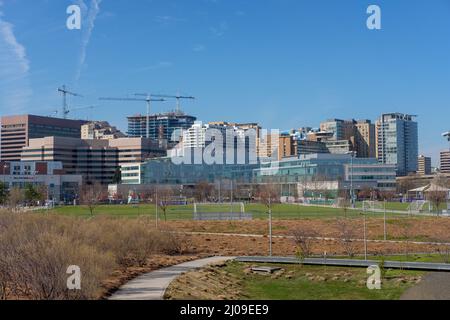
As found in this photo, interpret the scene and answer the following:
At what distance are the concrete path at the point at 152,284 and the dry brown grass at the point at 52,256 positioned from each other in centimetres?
83

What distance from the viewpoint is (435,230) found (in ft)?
153

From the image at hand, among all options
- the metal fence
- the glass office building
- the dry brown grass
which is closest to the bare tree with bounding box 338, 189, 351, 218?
the metal fence

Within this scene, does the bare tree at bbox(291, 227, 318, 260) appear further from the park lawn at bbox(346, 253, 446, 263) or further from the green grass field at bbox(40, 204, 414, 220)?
the green grass field at bbox(40, 204, 414, 220)

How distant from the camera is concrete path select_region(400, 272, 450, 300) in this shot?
55.9 ft

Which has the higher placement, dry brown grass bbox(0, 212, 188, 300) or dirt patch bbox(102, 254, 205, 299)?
dry brown grass bbox(0, 212, 188, 300)

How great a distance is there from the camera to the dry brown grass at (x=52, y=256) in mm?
15477

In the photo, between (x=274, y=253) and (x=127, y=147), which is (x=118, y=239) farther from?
(x=127, y=147)

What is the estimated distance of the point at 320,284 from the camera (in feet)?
75.7

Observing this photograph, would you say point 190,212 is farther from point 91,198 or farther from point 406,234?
point 406,234

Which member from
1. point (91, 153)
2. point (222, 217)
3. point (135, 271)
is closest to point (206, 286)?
point (135, 271)

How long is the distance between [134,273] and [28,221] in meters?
5.22

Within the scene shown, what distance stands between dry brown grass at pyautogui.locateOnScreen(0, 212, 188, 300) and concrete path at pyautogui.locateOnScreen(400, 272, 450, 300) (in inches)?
378

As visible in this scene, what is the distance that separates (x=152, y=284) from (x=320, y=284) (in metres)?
7.37

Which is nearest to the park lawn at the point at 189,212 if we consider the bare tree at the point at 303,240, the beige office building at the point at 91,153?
the bare tree at the point at 303,240
